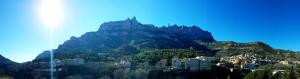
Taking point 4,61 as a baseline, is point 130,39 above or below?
above

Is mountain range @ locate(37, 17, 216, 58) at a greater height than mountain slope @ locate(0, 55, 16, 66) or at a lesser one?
greater

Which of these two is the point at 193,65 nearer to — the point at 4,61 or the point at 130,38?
the point at 4,61

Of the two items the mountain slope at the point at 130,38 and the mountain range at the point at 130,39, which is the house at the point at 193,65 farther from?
the mountain slope at the point at 130,38

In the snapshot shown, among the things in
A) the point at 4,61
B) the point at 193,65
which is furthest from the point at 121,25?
the point at 193,65

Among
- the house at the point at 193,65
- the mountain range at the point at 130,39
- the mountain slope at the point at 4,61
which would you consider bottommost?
the house at the point at 193,65

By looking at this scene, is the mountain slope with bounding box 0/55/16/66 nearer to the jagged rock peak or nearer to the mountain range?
the mountain range

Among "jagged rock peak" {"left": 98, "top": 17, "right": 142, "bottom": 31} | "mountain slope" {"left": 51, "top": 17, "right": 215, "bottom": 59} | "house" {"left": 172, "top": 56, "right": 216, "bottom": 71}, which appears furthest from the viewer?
"jagged rock peak" {"left": 98, "top": 17, "right": 142, "bottom": 31}

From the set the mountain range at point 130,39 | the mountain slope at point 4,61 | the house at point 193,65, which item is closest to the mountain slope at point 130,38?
the mountain range at point 130,39

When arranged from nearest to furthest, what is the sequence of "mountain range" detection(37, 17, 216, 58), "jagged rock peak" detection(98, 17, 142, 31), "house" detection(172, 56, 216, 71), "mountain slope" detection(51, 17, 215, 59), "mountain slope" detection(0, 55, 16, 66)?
"house" detection(172, 56, 216, 71)
"mountain slope" detection(0, 55, 16, 66)
"mountain range" detection(37, 17, 216, 58)
"mountain slope" detection(51, 17, 215, 59)
"jagged rock peak" detection(98, 17, 142, 31)

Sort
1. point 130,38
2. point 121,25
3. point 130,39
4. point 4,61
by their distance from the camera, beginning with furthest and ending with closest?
point 121,25 → point 130,38 → point 130,39 → point 4,61

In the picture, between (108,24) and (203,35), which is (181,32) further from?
(108,24)

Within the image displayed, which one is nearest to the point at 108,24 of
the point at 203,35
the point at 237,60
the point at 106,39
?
the point at 106,39

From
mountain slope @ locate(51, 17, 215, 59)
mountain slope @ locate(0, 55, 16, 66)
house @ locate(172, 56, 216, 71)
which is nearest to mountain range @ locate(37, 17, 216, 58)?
mountain slope @ locate(51, 17, 215, 59)

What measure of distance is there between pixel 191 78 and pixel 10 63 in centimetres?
4078
